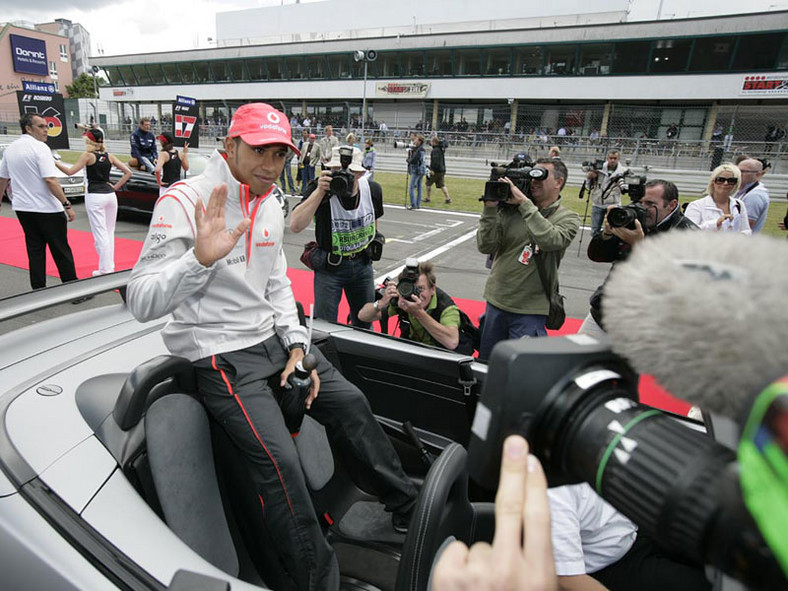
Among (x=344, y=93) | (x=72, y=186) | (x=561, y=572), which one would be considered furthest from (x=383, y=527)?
(x=344, y=93)

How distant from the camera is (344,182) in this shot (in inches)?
132

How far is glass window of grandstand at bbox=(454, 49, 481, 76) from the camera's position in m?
32.4

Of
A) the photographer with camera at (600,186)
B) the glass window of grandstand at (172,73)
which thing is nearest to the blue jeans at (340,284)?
the photographer with camera at (600,186)

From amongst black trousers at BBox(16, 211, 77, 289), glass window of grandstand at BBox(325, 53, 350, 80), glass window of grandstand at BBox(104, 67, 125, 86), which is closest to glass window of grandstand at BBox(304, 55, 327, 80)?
glass window of grandstand at BBox(325, 53, 350, 80)

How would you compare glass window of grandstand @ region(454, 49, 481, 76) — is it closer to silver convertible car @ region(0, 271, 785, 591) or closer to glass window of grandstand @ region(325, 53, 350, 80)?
glass window of grandstand @ region(325, 53, 350, 80)

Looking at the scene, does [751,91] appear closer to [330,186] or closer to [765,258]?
[330,186]

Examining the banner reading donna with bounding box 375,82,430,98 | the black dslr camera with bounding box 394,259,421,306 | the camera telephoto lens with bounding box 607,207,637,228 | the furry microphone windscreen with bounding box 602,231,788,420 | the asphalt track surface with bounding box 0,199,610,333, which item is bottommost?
the asphalt track surface with bounding box 0,199,610,333

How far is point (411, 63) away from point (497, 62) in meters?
6.32

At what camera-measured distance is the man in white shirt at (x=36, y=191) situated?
457 cm

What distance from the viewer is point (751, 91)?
84.2 feet

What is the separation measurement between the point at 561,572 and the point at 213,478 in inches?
43.8

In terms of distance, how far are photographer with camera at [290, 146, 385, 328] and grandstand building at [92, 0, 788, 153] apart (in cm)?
1778

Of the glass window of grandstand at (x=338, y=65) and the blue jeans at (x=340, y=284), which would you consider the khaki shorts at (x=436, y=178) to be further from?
the glass window of grandstand at (x=338, y=65)

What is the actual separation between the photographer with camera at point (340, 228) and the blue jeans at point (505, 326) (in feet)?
2.98
